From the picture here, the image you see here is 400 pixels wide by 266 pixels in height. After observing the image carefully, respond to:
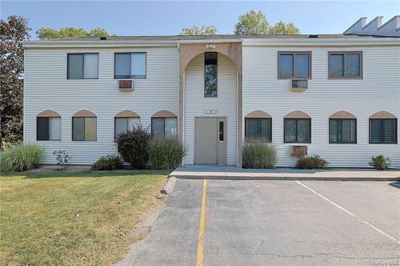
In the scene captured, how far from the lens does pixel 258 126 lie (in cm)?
1567

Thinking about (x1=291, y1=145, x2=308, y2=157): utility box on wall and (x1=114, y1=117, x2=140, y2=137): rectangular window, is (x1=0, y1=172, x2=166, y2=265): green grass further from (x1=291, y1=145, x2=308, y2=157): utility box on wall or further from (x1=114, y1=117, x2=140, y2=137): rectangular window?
(x1=291, y1=145, x2=308, y2=157): utility box on wall

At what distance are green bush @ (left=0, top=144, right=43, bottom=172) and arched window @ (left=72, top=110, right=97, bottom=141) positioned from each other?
2101 mm

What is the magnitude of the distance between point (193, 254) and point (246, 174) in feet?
26.8

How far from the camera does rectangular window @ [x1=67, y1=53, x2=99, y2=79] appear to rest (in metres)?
16.3

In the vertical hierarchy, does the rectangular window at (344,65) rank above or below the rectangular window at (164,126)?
above

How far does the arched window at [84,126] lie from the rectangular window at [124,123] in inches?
46.3

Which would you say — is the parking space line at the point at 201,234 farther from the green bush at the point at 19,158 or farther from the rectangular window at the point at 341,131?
the green bush at the point at 19,158

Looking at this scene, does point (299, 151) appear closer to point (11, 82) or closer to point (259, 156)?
point (259, 156)

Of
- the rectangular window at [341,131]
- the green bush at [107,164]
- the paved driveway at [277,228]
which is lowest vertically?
the paved driveway at [277,228]

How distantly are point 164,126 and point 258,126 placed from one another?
16.0ft

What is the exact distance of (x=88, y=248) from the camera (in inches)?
184

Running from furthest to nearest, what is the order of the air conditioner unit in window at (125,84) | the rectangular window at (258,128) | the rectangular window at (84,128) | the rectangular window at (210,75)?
the rectangular window at (84,128), the rectangular window at (210,75), the air conditioner unit in window at (125,84), the rectangular window at (258,128)

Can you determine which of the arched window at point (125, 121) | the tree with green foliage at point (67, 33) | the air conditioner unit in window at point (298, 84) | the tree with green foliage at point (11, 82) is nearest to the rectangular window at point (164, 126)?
the arched window at point (125, 121)

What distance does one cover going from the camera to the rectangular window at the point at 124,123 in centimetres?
1616
